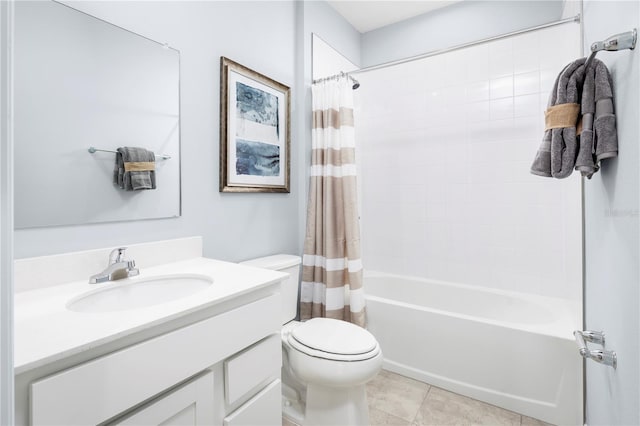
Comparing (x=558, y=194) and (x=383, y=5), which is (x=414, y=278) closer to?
(x=558, y=194)

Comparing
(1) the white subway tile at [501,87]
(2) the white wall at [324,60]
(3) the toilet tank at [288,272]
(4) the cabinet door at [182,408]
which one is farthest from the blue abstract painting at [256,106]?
(1) the white subway tile at [501,87]

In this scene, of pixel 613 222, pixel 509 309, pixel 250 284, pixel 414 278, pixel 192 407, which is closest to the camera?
pixel 613 222

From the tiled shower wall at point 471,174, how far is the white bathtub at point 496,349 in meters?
0.21

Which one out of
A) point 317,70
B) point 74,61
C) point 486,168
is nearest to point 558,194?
point 486,168

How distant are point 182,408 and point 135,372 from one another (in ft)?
0.69

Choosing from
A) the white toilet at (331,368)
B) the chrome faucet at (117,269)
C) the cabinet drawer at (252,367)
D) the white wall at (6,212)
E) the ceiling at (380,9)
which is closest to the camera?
the white wall at (6,212)

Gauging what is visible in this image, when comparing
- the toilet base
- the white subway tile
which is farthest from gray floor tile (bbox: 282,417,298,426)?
the white subway tile

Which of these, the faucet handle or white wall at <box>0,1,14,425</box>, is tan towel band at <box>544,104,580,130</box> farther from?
the faucet handle

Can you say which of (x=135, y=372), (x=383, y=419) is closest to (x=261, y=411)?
(x=135, y=372)

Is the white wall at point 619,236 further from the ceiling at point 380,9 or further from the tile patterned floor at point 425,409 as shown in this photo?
the ceiling at point 380,9

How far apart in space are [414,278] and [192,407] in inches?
84.2

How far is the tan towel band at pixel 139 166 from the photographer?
4.20ft

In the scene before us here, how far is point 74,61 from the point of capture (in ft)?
3.71

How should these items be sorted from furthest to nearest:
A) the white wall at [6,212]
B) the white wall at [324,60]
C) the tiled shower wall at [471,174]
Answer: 1. the white wall at [324,60]
2. the tiled shower wall at [471,174]
3. the white wall at [6,212]
